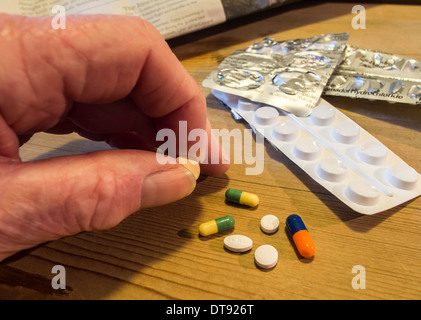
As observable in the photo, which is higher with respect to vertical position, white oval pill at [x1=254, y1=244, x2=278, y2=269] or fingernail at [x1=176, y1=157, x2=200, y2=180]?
fingernail at [x1=176, y1=157, x2=200, y2=180]

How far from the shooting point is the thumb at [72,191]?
38 cm

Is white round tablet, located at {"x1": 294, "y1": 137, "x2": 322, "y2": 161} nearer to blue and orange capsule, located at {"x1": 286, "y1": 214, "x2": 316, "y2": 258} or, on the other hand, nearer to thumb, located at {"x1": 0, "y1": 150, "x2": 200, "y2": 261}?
blue and orange capsule, located at {"x1": 286, "y1": 214, "x2": 316, "y2": 258}

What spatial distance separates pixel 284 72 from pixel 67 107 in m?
0.51

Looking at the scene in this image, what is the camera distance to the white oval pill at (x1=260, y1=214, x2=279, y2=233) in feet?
1.69

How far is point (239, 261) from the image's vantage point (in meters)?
0.48

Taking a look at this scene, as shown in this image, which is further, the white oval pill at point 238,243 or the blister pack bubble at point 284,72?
the blister pack bubble at point 284,72

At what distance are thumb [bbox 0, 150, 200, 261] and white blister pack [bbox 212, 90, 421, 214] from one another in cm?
27

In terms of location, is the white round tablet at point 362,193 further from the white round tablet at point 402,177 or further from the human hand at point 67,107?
Result: the human hand at point 67,107

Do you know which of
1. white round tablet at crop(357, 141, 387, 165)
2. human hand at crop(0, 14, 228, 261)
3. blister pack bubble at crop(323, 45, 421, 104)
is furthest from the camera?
blister pack bubble at crop(323, 45, 421, 104)

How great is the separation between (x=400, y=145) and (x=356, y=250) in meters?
0.27

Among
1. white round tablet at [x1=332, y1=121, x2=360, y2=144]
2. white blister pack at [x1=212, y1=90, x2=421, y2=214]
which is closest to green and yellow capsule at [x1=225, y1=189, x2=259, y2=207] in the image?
white blister pack at [x1=212, y1=90, x2=421, y2=214]

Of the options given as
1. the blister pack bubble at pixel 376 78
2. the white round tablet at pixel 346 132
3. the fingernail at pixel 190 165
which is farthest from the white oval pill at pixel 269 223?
the blister pack bubble at pixel 376 78
